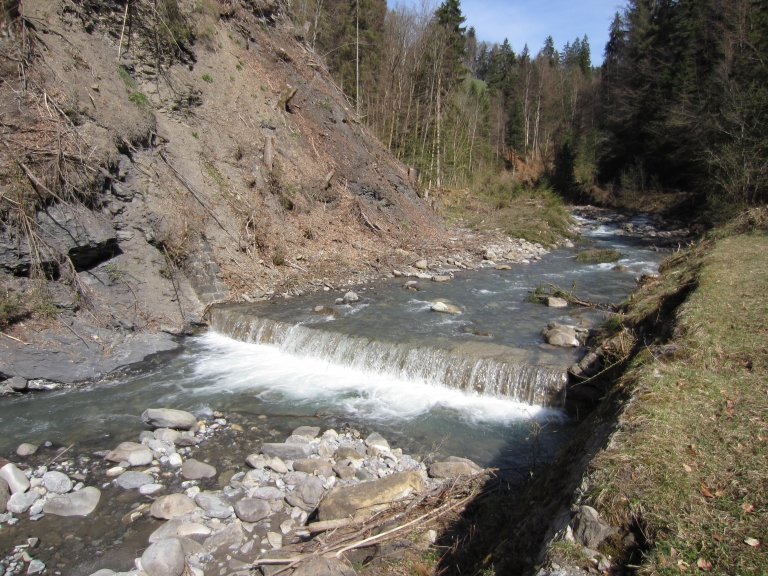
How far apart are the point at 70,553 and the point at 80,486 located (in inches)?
45.1

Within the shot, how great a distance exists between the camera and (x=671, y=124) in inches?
1069

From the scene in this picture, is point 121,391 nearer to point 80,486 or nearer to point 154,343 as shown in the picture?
point 154,343

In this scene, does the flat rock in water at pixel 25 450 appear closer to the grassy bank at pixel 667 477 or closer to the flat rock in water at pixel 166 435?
the flat rock in water at pixel 166 435

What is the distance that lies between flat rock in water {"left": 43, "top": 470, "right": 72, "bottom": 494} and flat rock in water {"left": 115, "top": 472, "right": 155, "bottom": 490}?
1.66ft

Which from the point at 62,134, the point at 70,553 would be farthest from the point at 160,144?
the point at 70,553

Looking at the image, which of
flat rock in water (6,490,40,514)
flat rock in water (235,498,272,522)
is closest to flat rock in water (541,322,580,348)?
flat rock in water (235,498,272,522)

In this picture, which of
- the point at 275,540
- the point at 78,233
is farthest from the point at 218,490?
the point at 78,233

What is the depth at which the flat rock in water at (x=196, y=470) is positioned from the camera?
5.52 m

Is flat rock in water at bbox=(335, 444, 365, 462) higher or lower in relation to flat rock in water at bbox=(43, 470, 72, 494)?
higher

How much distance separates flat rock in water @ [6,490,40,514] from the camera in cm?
483

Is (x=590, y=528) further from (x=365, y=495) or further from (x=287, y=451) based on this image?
(x=287, y=451)

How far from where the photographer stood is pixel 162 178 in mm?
12336

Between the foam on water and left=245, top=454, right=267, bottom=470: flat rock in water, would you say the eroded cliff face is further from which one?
left=245, top=454, right=267, bottom=470: flat rock in water

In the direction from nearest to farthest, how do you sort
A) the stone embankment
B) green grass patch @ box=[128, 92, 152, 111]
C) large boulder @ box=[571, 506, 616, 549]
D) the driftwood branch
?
1. large boulder @ box=[571, 506, 616, 549]
2. the stone embankment
3. the driftwood branch
4. green grass patch @ box=[128, 92, 152, 111]
